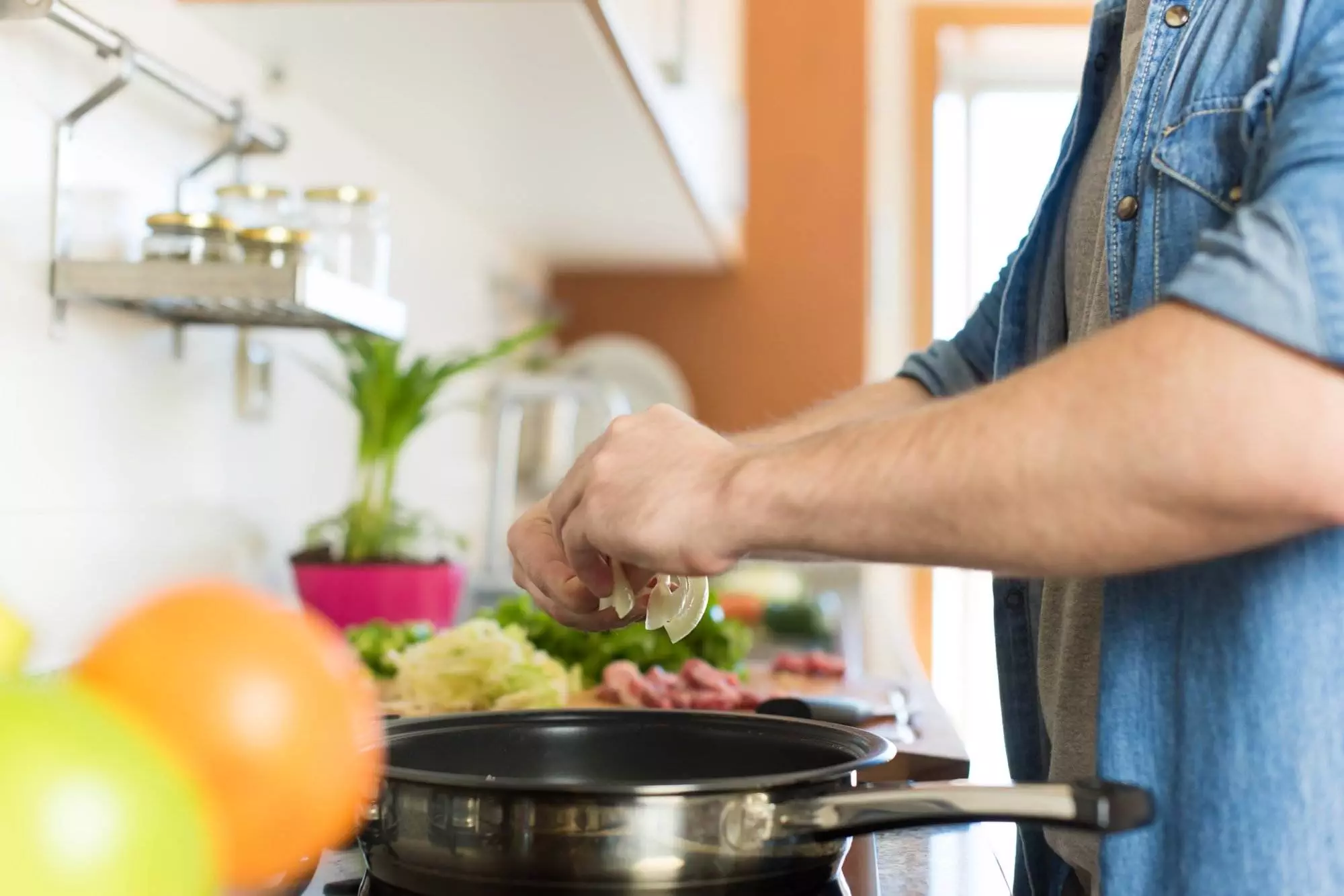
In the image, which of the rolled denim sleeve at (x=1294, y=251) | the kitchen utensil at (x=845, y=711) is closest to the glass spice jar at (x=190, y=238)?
the kitchen utensil at (x=845, y=711)

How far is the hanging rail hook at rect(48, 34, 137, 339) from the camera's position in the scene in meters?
1.14

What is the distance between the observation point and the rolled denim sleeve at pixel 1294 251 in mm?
538

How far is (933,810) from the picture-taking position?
0.55 meters

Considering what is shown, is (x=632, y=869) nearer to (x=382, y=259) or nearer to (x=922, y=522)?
(x=922, y=522)

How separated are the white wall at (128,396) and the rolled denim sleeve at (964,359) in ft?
1.92

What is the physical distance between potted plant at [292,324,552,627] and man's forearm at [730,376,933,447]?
0.63m

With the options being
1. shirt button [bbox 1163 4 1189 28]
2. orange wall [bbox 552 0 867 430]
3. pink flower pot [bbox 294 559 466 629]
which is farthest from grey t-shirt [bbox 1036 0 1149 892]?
orange wall [bbox 552 0 867 430]

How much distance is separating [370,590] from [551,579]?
0.72 metres

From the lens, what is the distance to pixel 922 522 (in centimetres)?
58

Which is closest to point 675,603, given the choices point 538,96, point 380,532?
point 380,532

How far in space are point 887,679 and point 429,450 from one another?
107cm

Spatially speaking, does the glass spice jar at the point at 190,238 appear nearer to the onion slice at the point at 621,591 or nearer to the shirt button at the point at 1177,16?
the onion slice at the point at 621,591

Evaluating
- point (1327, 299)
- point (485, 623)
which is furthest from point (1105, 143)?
point (485, 623)

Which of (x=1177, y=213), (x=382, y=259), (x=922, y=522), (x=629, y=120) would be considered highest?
(x=629, y=120)
